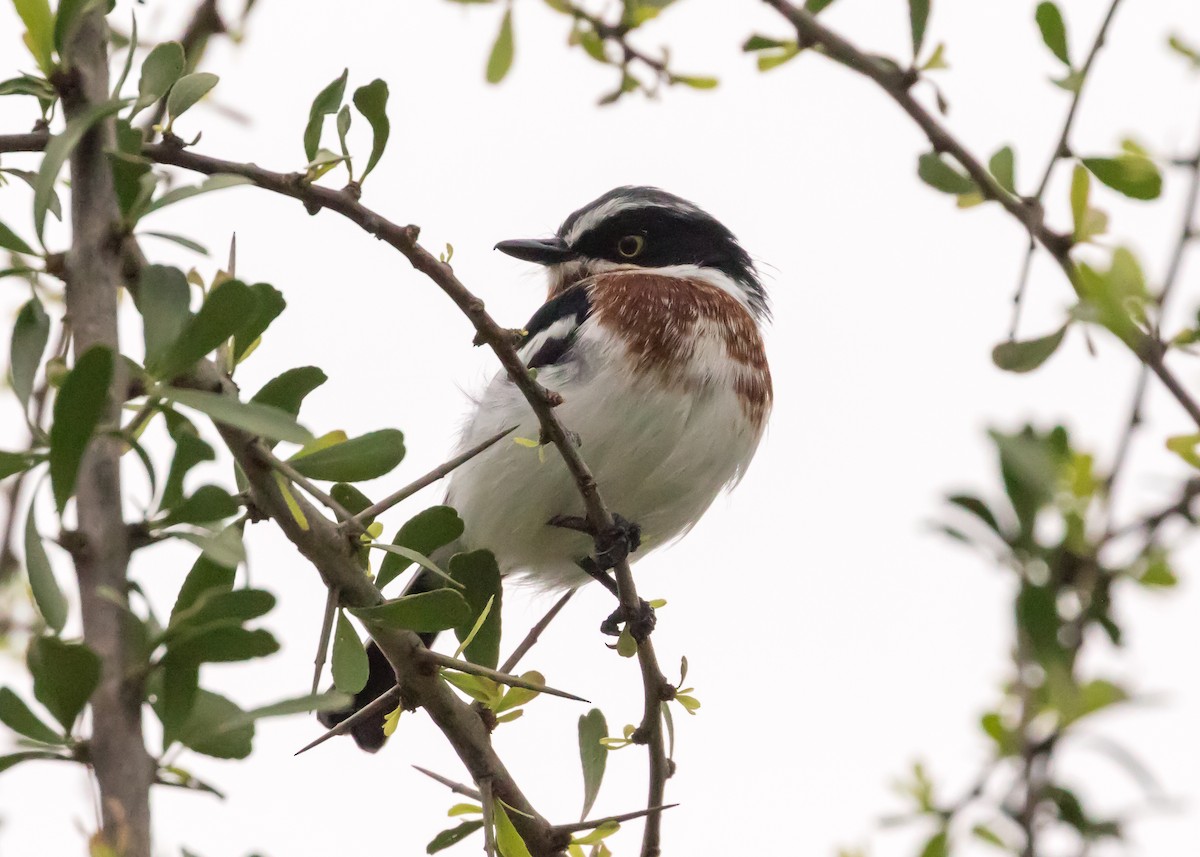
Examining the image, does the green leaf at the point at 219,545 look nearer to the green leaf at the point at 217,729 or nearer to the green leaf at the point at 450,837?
the green leaf at the point at 217,729

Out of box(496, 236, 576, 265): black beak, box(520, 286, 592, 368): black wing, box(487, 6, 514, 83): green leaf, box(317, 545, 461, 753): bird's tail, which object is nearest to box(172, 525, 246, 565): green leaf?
box(487, 6, 514, 83): green leaf

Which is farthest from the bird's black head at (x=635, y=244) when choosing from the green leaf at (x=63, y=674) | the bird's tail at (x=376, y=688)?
the green leaf at (x=63, y=674)

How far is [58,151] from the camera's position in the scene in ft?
6.05

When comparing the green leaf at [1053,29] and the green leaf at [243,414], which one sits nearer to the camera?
the green leaf at [243,414]

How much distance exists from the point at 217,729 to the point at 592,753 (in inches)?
64.5

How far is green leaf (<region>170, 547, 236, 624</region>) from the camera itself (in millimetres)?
1854

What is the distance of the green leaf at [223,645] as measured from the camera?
163 centimetres

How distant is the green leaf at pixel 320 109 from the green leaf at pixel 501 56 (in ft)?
3.33

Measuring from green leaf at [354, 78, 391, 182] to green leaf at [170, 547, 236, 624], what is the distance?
754 mm

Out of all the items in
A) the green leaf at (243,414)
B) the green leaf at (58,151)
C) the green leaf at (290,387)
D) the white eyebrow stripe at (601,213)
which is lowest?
the green leaf at (243,414)

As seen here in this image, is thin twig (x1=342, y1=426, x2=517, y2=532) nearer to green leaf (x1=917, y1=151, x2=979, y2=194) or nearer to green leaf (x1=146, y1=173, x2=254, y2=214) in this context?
green leaf (x1=146, y1=173, x2=254, y2=214)

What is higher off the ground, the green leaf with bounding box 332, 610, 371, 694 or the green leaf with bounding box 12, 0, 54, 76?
the green leaf with bounding box 12, 0, 54, 76

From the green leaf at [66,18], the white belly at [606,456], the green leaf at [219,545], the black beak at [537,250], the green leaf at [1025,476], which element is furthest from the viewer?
the black beak at [537,250]

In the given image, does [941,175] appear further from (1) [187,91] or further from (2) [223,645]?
(2) [223,645]
